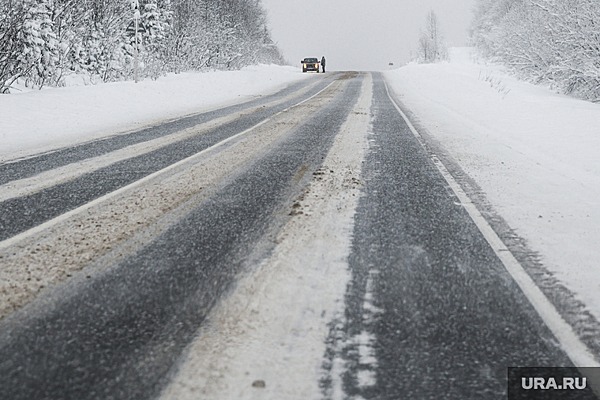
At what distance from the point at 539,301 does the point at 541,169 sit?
3971 mm

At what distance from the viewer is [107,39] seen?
2108 centimetres

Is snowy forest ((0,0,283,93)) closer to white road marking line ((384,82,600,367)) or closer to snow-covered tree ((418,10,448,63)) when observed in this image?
white road marking line ((384,82,600,367))

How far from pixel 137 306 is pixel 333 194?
256 cm

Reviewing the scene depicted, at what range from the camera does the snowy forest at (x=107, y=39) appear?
14344mm

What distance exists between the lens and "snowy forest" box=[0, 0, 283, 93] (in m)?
14.3

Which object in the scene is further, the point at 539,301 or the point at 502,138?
the point at 502,138

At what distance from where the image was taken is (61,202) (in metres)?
4.39

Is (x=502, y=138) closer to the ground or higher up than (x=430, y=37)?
closer to the ground

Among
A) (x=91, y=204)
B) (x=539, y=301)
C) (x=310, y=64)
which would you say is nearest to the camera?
(x=539, y=301)

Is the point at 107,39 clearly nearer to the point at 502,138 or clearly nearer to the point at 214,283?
the point at 502,138

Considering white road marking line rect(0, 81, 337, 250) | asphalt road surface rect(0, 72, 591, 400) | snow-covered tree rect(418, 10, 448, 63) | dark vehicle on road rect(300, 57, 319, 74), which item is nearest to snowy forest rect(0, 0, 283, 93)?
dark vehicle on road rect(300, 57, 319, 74)

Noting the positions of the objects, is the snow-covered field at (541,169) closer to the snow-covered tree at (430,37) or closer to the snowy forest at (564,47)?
the snowy forest at (564,47)

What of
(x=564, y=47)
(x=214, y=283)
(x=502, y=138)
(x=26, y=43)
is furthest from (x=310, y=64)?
(x=214, y=283)

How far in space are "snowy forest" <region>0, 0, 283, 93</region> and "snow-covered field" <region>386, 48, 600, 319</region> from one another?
11.8 meters
